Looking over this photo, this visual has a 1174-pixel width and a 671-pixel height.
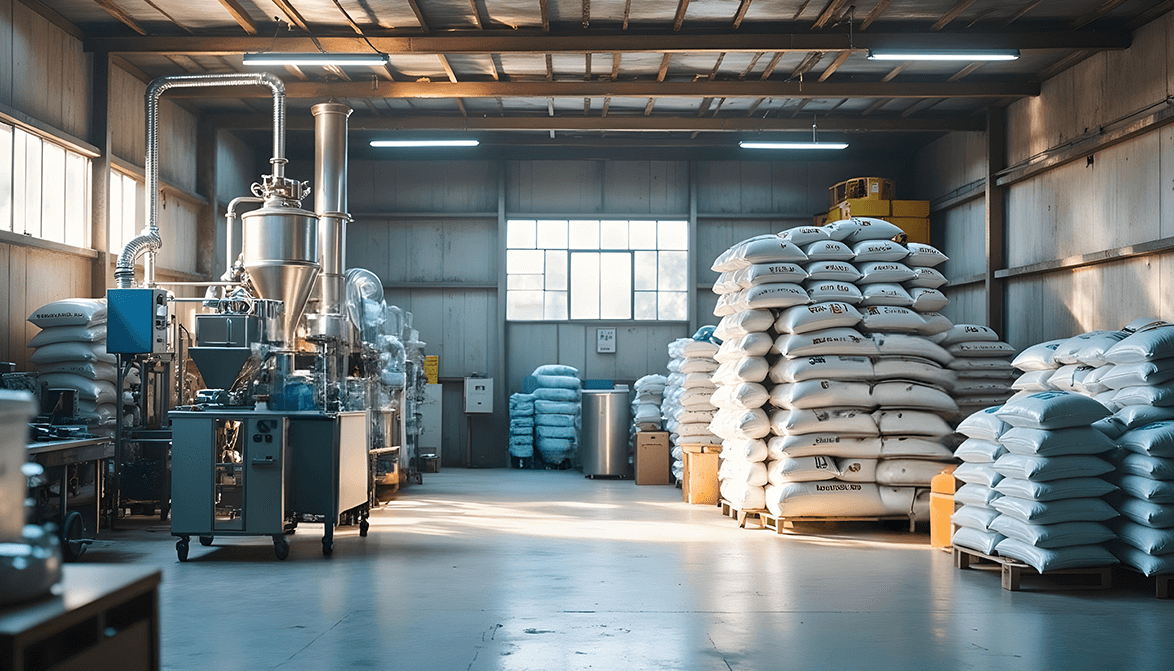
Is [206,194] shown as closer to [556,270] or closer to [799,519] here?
[556,270]

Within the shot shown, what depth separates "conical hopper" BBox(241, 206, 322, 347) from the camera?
709 centimetres

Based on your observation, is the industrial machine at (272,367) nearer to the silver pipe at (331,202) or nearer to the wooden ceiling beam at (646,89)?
the silver pipe at (331,202)

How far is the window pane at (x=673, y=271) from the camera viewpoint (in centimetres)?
1484

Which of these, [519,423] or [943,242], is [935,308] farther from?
[519,423]

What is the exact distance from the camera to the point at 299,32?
30.9ft

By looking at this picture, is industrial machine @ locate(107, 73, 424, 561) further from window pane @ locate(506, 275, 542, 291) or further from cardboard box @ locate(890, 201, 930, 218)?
cardboard box @ locate(890, 201, 930, 218)

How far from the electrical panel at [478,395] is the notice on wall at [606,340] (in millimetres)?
1755

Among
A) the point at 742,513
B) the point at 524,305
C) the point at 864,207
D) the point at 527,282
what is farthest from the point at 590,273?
the point at 742,513

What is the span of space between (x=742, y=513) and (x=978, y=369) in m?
2.54

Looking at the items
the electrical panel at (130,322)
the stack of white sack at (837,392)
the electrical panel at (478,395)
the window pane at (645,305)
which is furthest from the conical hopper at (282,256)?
the window pane at (645,305)

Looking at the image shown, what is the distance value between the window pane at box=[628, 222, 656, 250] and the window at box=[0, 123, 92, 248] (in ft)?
25.6

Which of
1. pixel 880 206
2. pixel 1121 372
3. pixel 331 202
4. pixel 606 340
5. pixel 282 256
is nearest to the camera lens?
pixel 1121 372

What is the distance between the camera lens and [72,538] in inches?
239

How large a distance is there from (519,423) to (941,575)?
9.07m
